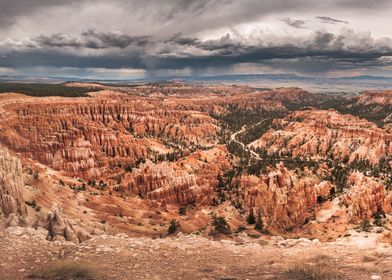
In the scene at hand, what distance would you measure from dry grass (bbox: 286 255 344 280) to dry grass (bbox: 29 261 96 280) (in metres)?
8.29

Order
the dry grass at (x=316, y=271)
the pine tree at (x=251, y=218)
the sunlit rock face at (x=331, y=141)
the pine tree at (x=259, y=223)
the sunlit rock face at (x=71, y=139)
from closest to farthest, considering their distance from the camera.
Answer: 1. the dry grass at (x=316, y=271)
2. the pine tree at (x=259, y=223)
3. the pine tree at (x=251, y=218)
4. the sunlit rock face at (x=71, y=139)
5. the sunlit rock face at (x=331, y=141)

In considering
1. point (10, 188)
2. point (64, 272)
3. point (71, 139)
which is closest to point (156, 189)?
point (71, 139)

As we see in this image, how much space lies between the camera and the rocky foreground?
14.8 meters

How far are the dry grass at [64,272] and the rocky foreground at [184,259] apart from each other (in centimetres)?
24

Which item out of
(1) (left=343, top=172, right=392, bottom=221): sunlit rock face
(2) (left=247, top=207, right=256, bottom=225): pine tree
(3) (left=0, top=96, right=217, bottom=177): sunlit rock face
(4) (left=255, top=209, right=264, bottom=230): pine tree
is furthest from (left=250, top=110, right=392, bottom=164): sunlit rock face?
(4) (left=255, top=209, right=264, bottom=230): pine tree

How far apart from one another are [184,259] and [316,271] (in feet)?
20.1

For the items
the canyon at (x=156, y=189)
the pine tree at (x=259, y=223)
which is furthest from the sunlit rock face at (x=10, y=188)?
the pine tree at (x=259, y=223)

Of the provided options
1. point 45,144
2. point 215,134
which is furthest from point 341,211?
point 215,134

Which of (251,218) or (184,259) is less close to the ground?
(184,259)

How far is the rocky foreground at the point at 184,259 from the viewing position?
14766mm

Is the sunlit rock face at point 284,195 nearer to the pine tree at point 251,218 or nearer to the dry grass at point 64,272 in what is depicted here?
the pine tree at point 251,218

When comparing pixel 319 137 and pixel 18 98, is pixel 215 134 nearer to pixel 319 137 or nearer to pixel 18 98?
pixel 319 137

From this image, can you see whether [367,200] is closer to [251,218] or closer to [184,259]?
[251,218]

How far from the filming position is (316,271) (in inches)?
566
